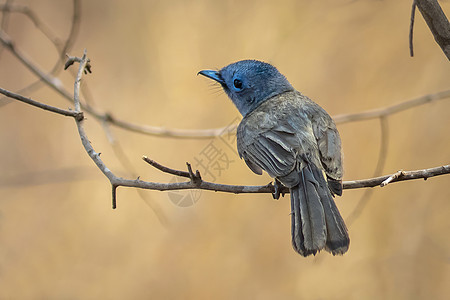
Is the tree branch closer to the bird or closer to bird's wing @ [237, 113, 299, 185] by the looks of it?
the bird

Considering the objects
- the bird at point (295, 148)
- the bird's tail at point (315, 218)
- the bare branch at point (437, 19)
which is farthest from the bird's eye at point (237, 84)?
the bare branch at point (437, 19)

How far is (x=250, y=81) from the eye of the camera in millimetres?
3535

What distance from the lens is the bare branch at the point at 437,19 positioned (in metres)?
1.93

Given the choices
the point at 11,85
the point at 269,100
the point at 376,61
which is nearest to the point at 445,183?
the point at 376,61

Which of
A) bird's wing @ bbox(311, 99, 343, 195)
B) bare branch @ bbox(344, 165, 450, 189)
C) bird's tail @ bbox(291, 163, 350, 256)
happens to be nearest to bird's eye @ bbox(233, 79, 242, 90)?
bird's wing @ bbox(311, 99, 343, 195)

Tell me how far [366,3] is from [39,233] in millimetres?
3553

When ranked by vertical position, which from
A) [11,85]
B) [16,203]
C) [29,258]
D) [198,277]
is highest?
[11,85]

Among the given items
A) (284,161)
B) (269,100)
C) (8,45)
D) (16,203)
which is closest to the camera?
(284,161)

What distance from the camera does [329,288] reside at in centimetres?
418

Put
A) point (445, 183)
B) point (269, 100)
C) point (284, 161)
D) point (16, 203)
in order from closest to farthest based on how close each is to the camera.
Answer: point (284, 161), point (269, 100), point (445, 183), point (16, 203)

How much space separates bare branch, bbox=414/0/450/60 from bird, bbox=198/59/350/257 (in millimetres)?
892

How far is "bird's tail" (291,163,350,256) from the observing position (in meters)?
2.23

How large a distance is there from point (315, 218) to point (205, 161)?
70.3 inches

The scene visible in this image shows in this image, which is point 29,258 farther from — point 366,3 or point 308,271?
point 366,3
